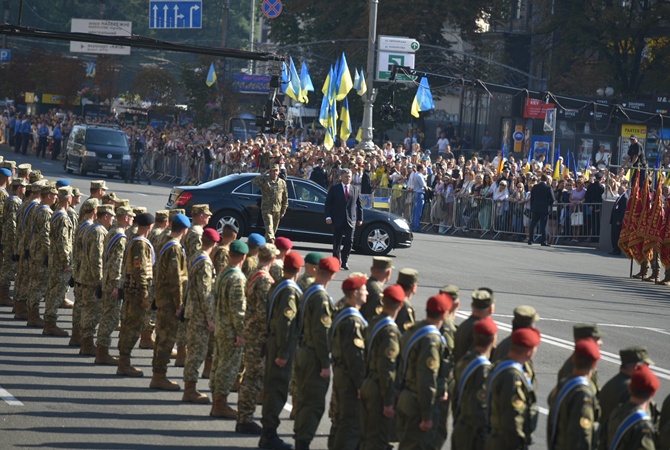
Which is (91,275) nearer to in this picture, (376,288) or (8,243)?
(8,243)

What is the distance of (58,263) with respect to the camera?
15.5 m

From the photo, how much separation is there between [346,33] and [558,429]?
2098 inches

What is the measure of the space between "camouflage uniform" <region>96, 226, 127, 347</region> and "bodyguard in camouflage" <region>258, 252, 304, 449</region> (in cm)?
357

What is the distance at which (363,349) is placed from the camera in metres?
9.58

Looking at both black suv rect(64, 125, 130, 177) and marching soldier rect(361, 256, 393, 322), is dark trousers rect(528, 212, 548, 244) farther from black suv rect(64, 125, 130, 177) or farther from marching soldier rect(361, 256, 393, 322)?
marching soldier rect(361, 256, 393, 322)

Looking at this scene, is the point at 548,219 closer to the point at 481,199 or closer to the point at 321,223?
the point at 481,199

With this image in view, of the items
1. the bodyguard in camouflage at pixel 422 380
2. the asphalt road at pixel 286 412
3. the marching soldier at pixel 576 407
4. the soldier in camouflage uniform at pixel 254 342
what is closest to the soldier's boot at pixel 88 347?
the asphalt road at pixel 286 412

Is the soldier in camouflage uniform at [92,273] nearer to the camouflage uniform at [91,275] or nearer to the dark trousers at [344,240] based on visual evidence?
the camouflage uniform at [91,275]

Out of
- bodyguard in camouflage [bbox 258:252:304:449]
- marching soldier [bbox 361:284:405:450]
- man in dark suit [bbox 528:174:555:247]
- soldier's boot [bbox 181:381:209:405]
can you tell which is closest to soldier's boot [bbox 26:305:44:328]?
soldier's boot [bbox 181:381:209:405]

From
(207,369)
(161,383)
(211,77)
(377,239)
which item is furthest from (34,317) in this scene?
(211,77)

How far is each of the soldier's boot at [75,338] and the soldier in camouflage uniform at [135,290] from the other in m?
1.62

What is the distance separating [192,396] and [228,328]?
1.03m

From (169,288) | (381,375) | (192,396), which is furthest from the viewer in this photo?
(169,288)

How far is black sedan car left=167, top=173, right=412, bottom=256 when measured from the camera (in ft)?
82.4
